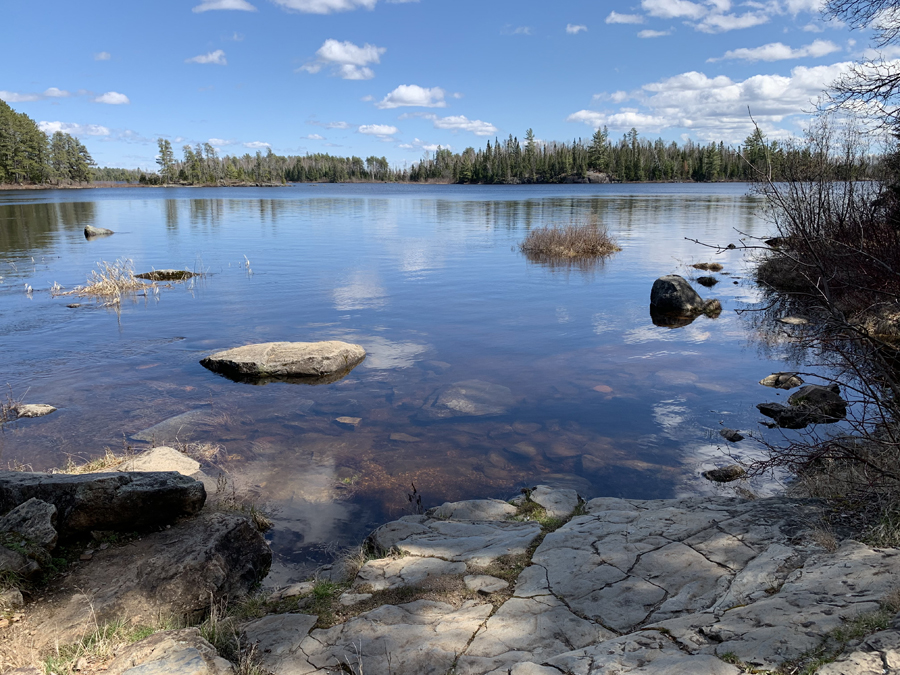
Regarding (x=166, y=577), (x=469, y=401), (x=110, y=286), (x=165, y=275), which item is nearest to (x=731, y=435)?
(x=469, y=401)

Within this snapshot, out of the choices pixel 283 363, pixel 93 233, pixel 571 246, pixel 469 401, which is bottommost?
pixel 469 401

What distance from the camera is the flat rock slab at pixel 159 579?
4.20 metres

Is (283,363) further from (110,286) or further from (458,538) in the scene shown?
(110,286)

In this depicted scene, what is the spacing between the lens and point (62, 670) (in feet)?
10.4

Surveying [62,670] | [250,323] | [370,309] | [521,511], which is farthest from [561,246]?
[62,670]

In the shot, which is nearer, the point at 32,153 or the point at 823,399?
the point at 823,399

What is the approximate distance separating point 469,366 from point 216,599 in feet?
26.9

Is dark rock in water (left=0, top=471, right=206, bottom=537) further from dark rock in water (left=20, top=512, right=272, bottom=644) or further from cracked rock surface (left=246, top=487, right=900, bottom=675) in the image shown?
cracked rock surface (left=246, top=487, right=900, bottom=675)

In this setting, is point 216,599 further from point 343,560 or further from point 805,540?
point 805,540

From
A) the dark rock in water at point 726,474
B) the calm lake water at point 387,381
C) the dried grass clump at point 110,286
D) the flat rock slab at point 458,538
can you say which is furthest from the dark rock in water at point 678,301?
the dried grass clump at point 110,286

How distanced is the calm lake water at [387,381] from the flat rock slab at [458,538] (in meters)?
0.74

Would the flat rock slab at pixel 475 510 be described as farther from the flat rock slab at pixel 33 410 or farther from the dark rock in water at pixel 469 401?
the flat rock slab at pixel 33 410

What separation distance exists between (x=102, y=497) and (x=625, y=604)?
185 inches

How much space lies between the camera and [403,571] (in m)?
4.88
